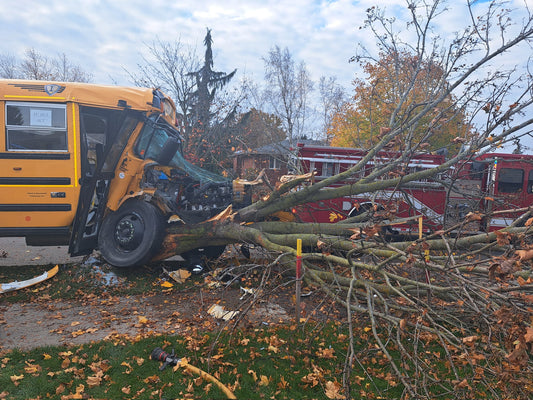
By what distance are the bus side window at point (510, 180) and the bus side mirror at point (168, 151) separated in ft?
30.0

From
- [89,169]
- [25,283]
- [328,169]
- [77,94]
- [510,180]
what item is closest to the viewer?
[25,283]

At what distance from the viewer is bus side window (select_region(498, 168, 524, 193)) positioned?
10414mm

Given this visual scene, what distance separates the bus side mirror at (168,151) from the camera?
20.6ft

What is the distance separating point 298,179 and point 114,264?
3.44 metres

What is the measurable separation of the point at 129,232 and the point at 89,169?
1255mm

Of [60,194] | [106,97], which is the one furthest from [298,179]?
[60,194]

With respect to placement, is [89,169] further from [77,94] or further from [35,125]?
[77,94]

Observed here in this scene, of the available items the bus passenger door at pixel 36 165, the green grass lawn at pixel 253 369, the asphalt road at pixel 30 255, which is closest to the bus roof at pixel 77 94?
the bus passenger door at pixel 36 165

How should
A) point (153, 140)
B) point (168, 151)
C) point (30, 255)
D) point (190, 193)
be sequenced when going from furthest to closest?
point (30, 255) < point (190, 193) < point (153, 140) < point (168, 151)

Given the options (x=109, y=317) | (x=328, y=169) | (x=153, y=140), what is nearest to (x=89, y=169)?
(x=153, y=140)

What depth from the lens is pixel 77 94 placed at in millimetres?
6004

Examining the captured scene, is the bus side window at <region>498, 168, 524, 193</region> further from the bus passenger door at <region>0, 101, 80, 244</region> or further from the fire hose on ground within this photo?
the bus passenger door at <region>0, 101, 80, 244</region>

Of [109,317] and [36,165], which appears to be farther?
→ [36,165]

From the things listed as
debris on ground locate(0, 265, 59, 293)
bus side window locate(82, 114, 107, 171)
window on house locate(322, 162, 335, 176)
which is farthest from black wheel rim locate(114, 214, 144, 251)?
window on house locate(322, 162, 335, 176)
